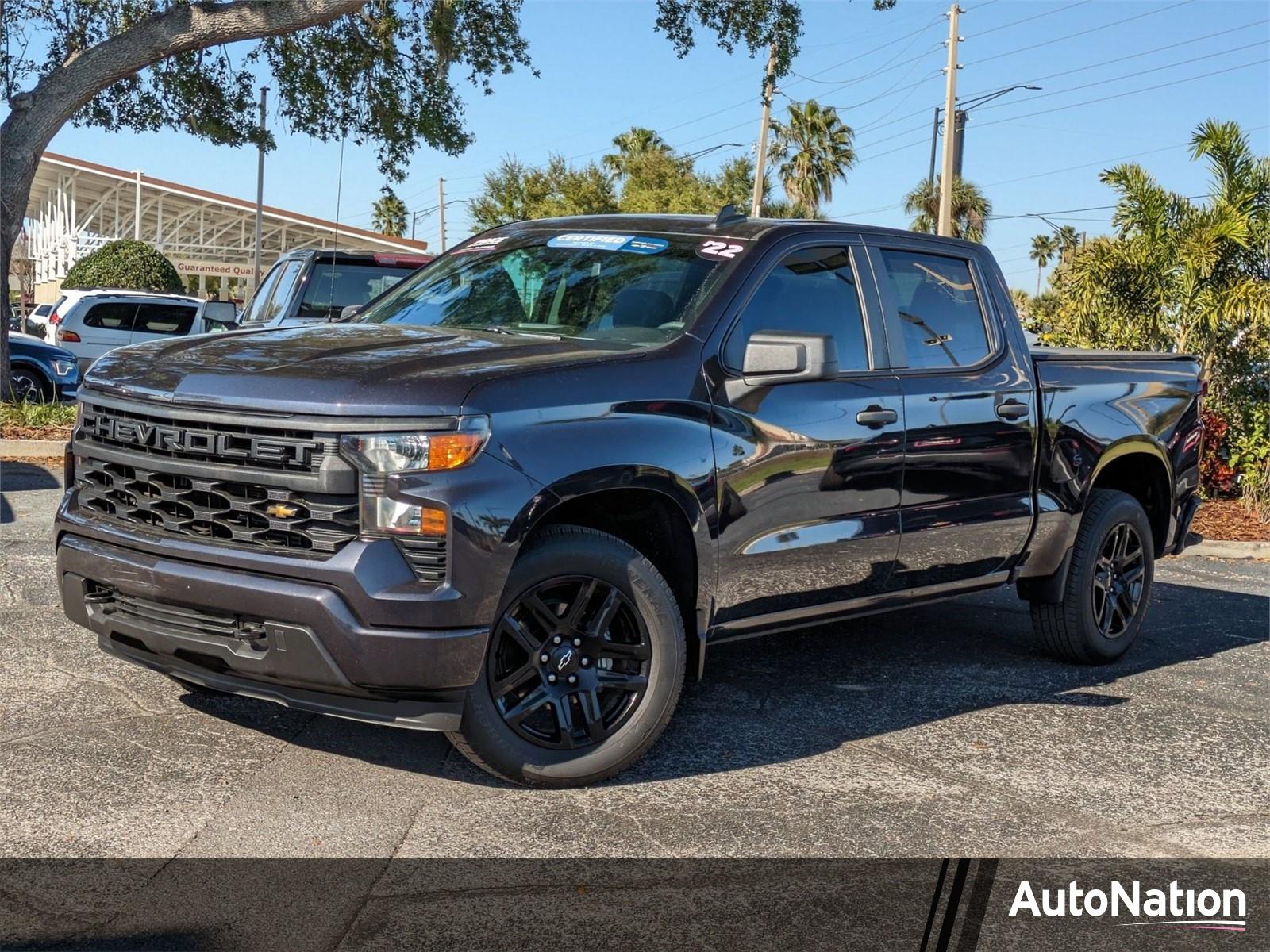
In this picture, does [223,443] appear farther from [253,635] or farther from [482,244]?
[482,244]

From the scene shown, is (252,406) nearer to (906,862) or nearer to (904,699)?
(906,862)

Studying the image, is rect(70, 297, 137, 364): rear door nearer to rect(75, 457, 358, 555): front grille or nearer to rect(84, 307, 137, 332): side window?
rect(84, 307, 137, 332): side window

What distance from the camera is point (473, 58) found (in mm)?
19094

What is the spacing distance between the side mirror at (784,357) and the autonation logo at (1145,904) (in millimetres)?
1908

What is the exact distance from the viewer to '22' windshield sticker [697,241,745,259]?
5309mm

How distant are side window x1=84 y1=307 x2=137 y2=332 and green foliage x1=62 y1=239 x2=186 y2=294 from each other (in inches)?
576


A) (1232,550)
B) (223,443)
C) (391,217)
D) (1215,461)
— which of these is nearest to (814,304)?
(223,443)

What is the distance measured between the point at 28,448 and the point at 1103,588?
1008 centimetres

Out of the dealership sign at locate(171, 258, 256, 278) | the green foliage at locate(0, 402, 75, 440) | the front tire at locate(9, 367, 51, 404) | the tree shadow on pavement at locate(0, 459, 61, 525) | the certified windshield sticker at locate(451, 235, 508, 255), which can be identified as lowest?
the tree shadow on pavement at locate(0, 459, 61, 525)

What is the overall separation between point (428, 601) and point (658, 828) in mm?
997

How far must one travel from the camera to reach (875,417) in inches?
212

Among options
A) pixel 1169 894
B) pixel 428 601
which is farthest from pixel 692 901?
pixel 1169 894

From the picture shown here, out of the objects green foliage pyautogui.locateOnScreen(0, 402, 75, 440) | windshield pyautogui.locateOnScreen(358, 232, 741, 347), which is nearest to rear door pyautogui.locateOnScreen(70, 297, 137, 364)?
green foliage pyautogui.locateOnScreen(0, 402, 75, 440)

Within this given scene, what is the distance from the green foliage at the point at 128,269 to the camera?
3769cm
